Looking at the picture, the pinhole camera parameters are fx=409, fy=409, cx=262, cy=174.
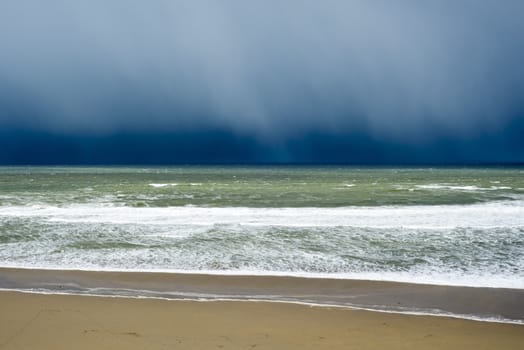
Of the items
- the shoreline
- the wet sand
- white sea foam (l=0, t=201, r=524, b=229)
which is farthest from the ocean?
the wet sand

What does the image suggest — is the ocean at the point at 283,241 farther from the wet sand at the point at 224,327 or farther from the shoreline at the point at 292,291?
the wet sand at the point at 224,327

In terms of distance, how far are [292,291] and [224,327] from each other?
9.17ft

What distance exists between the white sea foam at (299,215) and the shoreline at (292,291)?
9.04 m

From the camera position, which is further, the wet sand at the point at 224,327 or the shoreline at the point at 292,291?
the shoreline at the point at 292,291

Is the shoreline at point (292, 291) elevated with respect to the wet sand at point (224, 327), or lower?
lower

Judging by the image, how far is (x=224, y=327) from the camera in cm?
683

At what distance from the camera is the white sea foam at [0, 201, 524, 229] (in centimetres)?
1964

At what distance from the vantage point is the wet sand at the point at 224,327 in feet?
20.1

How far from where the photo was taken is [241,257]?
41.8 ft

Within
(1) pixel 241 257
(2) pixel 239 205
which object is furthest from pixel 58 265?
(2) pixel 239 205

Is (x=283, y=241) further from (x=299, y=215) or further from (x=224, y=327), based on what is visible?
(x=224, y=327)

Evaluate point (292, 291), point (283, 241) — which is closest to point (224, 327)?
point (292, 291)

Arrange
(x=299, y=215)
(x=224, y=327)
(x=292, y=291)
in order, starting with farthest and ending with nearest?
(x=299, y=215)
(x=292, y=291)
(x=224, y=327)

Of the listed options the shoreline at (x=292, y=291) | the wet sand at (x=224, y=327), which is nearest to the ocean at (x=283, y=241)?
the shoreline at (x=292, y=291)
